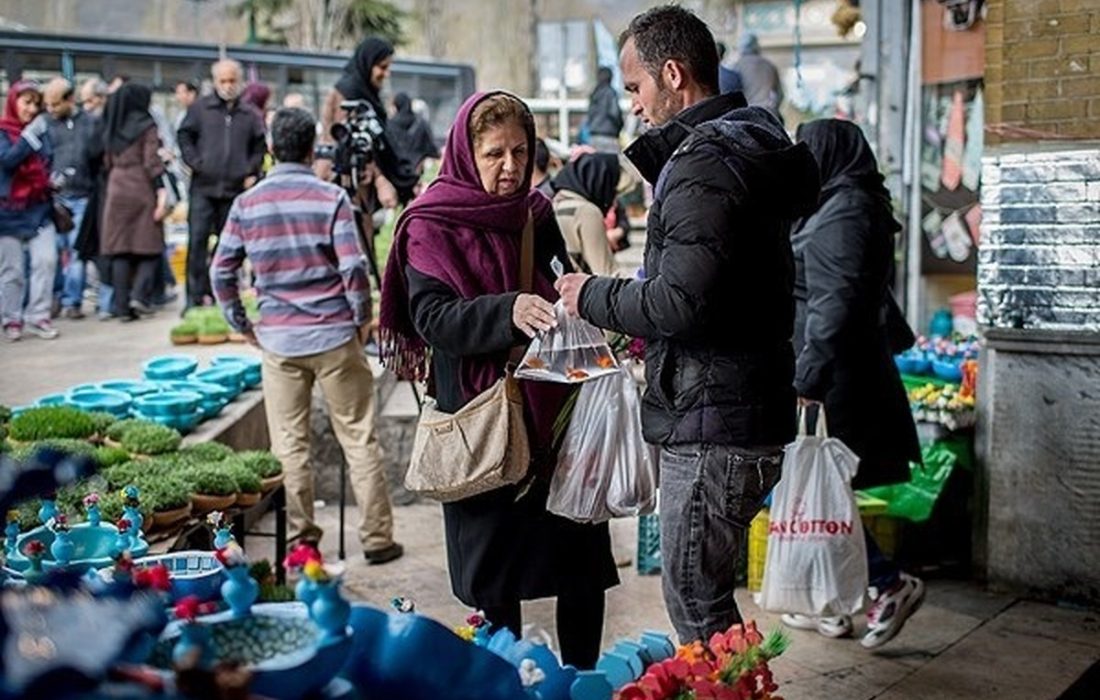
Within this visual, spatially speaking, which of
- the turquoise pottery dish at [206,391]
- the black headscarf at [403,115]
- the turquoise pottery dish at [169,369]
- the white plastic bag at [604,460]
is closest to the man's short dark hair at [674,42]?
the white plastic bag at [604,460]

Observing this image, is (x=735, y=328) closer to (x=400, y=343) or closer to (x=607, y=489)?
(x=607, y=489)

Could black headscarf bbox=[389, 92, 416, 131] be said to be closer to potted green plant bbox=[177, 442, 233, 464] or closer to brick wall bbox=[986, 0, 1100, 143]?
potted green plant bbox=[177, 442, 233, 464]

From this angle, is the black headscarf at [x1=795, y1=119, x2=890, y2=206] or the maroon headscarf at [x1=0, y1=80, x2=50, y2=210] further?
the maroon headscarf at [x1=0, y1=80, x2=50, y2=210]

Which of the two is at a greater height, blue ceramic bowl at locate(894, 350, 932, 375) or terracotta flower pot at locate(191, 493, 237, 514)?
blue ceramic bowl at locate(894, 350, 932, 375)

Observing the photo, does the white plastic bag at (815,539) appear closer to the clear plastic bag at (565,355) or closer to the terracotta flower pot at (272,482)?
the clear plastic bag at (565,355)

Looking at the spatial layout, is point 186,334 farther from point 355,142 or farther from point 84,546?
point 84,546

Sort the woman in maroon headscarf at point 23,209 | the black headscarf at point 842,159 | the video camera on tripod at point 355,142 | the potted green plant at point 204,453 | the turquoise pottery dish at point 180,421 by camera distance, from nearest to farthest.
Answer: the black headscarf at point 842,159, the potted green plant at point 204,453, the turquoise pottery dish at point 180,421, the video camera on tripod at point 355,142, the woman in maroon headscarf at point 23,209

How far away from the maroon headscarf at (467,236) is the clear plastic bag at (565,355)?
0.17m

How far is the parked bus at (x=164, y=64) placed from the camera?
51.8ft

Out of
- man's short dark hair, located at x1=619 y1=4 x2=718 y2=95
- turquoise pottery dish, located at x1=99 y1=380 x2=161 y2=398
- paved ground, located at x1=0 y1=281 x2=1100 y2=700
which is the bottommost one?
paved ground, located at x1=0 y1=281 x2=1100 y2=700

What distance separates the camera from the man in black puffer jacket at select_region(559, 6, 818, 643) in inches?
118

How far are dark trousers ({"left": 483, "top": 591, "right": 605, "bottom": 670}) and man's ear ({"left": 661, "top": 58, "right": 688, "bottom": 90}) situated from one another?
1524 millimetres

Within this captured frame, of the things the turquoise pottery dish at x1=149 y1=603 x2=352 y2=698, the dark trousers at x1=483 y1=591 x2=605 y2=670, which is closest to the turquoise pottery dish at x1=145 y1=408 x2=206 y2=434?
the dark trousers at x1=483 y1=591 x2=605 y2=670

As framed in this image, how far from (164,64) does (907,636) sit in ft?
48.8
